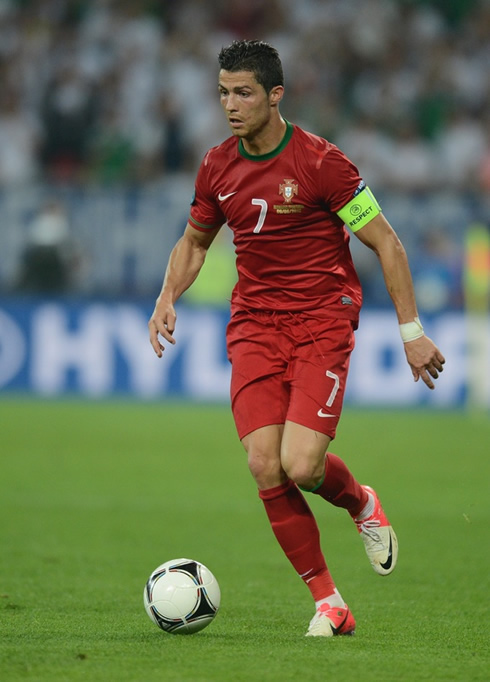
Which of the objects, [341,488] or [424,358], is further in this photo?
[341,488]

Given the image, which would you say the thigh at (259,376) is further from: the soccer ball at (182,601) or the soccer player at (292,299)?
the soccer ball at (182,601)

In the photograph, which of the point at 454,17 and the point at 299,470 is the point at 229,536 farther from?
the point at 454,17

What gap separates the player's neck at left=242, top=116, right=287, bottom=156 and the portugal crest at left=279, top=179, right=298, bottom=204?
0.57 feet

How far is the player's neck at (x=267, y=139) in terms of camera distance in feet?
16.6

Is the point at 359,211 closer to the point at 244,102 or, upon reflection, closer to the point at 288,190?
the point at 288,190

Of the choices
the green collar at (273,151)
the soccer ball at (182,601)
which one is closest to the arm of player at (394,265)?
the green collar at (273,151)

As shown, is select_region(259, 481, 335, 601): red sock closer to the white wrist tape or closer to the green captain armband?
the white wrist tape

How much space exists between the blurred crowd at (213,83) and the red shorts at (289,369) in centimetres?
1062

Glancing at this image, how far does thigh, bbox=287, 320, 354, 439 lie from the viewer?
196 inches

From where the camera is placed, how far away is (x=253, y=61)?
5.00m

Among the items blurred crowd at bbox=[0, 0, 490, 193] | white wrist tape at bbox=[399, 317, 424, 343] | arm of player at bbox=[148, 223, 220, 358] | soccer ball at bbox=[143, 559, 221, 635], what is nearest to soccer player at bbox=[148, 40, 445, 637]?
white wrist tape at bbox=[399, 317, 424, 343]

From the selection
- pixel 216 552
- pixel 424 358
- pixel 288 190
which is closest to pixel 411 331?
pixel 424 358

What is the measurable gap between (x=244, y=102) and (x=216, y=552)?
306 cm

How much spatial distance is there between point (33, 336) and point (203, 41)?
17.6 feet
